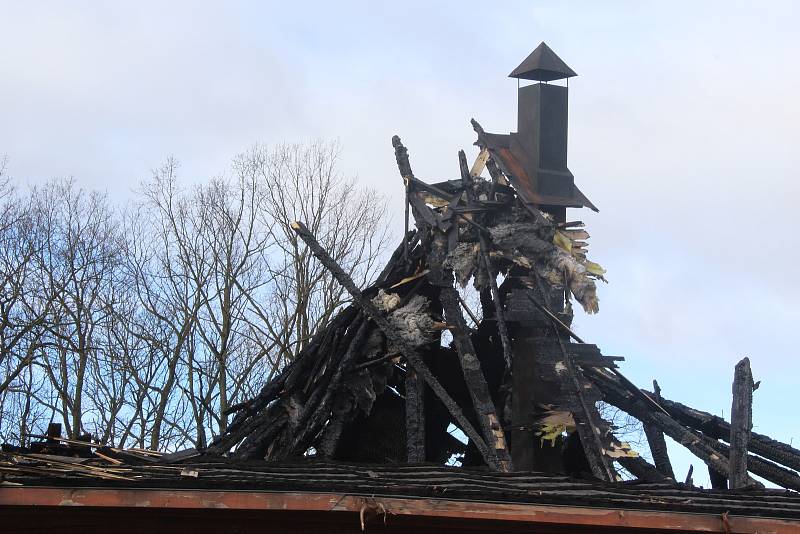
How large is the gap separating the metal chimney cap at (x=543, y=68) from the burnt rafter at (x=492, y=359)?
2 centimetres

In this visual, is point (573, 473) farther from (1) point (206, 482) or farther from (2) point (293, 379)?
(1) point (206, 482)

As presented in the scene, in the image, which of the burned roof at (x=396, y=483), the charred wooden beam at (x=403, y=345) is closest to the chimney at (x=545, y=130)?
the charred wooden beam at (x=403, y=345)

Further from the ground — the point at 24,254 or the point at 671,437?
the point at 24,254

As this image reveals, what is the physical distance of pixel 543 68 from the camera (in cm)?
1461

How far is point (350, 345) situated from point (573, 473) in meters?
2.53

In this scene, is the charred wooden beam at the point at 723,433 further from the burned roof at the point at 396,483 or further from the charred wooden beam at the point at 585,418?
the burned roof at the point at 396,483

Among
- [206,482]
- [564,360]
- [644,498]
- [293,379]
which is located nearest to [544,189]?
[564,360]

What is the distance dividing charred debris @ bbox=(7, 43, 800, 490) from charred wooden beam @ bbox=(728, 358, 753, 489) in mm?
1152

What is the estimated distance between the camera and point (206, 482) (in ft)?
26.2

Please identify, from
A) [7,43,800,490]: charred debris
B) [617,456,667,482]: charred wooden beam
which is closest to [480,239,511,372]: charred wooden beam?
[7,43,800,490]: charred debris

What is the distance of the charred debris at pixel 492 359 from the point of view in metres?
12.2

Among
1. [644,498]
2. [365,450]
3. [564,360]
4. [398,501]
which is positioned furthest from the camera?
[365,450]

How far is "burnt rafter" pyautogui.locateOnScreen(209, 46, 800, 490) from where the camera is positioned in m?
12.2

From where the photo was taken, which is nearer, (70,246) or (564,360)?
(564,360)
